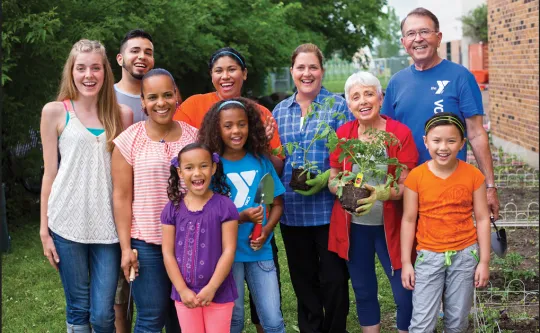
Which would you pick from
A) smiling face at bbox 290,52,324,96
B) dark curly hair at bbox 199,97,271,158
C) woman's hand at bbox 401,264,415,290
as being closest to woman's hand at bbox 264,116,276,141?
dark curly hair at bbox 199,97,271,158

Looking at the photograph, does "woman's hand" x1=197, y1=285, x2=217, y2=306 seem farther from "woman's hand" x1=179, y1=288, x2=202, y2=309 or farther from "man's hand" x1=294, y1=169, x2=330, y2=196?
"man's hand" x1=294, y1=169, x2=330, y2=196

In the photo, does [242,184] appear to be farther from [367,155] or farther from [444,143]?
[444,143]

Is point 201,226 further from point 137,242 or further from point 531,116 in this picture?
point 531,116

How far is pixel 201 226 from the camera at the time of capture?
11.8 ft

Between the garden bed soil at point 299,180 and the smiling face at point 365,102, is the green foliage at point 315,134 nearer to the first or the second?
the garden bed soil at point 299,180

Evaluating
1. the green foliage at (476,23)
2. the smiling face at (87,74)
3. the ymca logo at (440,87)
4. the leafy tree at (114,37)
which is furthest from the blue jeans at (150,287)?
the green foliage at (476,23)

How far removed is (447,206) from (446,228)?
0.12 metres

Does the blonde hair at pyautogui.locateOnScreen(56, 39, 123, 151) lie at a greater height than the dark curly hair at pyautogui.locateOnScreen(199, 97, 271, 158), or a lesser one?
greater

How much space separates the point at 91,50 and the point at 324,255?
6.15ft

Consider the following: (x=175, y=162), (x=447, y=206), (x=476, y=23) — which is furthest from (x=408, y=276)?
(x=476, y=23)

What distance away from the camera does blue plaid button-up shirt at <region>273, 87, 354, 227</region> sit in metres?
4.26

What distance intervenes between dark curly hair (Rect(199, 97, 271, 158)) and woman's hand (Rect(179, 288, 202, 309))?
81 cm

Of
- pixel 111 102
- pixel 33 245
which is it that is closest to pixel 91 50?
pixel 111 102

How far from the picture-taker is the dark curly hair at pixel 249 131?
12.7 feet
